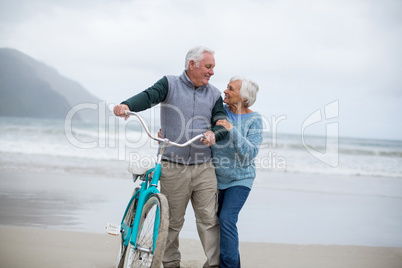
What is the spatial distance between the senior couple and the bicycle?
269mm

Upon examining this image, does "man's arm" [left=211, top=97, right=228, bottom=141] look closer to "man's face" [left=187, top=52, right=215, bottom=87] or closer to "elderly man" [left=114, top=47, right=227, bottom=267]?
"elderly man" [left=114, top=47, right=227, bottom=267]

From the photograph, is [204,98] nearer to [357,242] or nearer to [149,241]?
[149,241]

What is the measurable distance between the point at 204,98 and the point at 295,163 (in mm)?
11814

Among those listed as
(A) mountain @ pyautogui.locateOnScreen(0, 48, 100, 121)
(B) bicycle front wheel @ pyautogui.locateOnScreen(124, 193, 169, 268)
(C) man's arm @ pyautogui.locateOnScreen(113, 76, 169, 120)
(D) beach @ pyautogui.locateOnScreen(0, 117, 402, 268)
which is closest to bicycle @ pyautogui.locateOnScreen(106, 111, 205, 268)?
(B) bicycle front wheel @ pyautogui.locateOnScreen(124, 193, 169, 268)

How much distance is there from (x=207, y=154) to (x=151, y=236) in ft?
2.65

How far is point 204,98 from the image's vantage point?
302cm

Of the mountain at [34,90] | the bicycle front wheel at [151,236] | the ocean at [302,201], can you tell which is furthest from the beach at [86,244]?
the mountain at [34,90]

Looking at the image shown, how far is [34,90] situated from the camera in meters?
53.8

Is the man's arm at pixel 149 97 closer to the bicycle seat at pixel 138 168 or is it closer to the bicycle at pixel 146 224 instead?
the bicycle at pixel 146 224

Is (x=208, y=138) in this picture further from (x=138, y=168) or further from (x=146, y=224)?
(x=146, y=224)

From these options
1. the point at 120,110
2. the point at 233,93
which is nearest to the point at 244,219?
the point at 233,93

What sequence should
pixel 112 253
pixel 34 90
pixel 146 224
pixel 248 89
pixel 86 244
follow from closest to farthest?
pixel 146 224 → pixel 248 89 → pixel 112 253 → pixel 86 244 → pixel 34 90

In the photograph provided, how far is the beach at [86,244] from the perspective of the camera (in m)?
3.52

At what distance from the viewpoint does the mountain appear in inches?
1703
